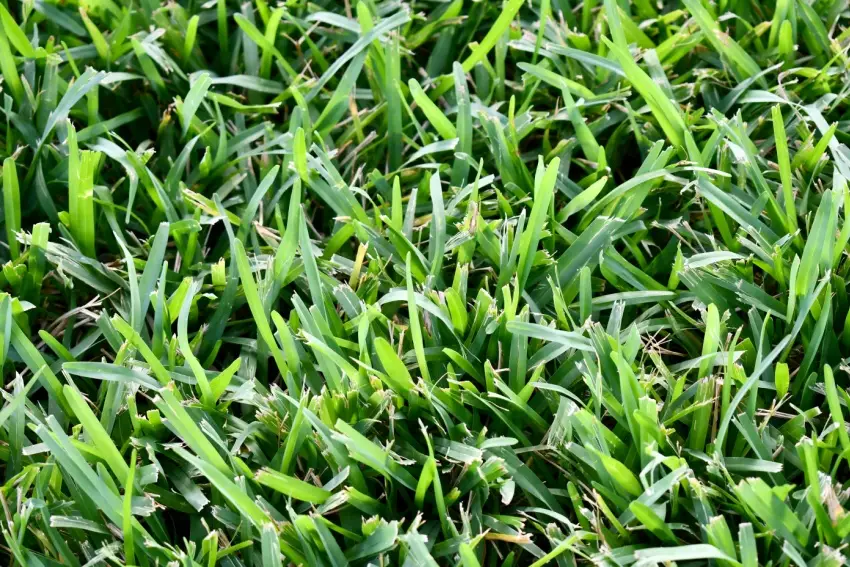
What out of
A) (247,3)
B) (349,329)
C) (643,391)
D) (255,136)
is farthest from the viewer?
(247,3)

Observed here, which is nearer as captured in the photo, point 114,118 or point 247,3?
point 114,118

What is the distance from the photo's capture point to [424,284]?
1.30m

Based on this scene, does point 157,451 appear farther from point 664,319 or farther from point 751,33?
point 751,33

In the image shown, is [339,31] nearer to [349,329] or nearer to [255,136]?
[255,136]

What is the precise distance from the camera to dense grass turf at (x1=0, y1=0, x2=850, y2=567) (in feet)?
3.67

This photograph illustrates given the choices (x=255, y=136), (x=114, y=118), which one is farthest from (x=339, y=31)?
(x=114, y=118)

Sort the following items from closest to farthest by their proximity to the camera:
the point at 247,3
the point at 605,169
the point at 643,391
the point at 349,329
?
the point at 643,391 → the point at 349,329 → the point at 605,169 → the point at 247,3

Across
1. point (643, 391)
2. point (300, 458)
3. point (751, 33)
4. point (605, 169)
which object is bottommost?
point (300, 458)

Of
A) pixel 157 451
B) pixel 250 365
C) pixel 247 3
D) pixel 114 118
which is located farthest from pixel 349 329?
pixel 247 3

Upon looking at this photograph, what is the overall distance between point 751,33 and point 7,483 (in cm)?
135

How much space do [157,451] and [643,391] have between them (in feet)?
1.99

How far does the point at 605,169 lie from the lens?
4.75 ft

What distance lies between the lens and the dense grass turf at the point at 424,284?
1.12 meters

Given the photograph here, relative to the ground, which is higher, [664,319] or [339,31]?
[339,31]
